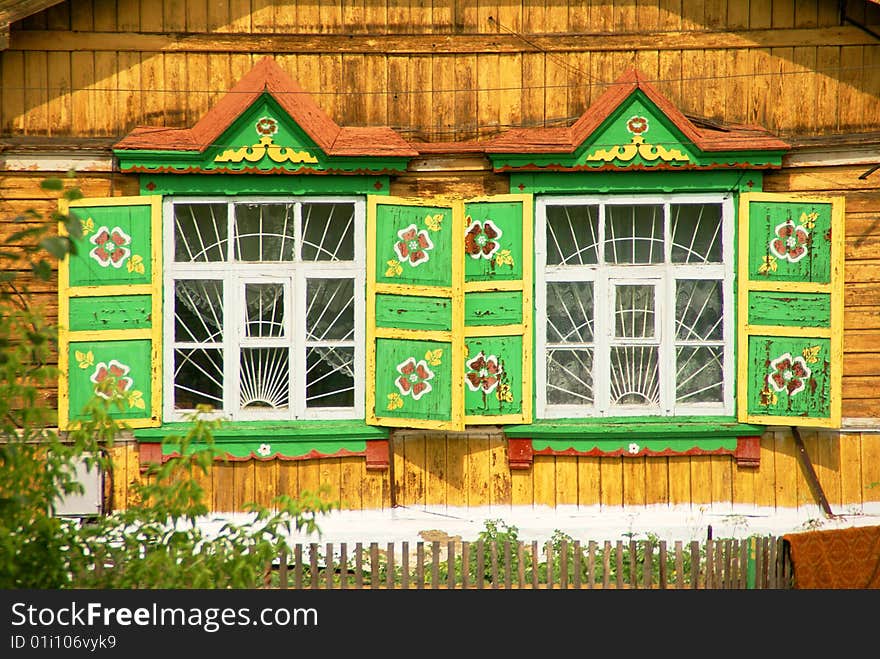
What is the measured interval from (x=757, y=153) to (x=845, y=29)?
107 cm

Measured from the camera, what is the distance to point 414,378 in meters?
8.06

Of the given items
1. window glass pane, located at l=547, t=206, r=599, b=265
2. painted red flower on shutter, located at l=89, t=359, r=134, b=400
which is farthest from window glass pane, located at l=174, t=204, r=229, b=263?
window glass pane, located at l=547, t=206, r=599, b=265

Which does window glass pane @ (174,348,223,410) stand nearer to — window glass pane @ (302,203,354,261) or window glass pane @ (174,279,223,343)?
window glass pane @ (174,279,223,343)

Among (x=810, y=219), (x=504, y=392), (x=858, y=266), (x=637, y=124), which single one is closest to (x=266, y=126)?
(x=504, y=392)

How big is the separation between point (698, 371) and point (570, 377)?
908 millimetres

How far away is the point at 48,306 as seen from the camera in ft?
26.5

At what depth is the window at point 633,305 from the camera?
8.22m

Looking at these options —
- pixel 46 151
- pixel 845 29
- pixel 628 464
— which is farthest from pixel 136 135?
pixel 845 29

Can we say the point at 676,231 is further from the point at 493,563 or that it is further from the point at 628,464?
the point at 493,563

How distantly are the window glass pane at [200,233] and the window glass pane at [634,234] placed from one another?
2.69 m

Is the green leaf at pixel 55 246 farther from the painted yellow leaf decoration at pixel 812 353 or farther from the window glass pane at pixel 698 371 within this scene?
the painted yellow leaf decoration at pixel 812 353

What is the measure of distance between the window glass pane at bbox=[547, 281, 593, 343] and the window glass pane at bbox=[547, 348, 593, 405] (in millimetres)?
106

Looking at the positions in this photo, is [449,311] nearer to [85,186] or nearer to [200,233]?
[200,233]

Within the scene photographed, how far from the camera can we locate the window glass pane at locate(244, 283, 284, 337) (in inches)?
321
